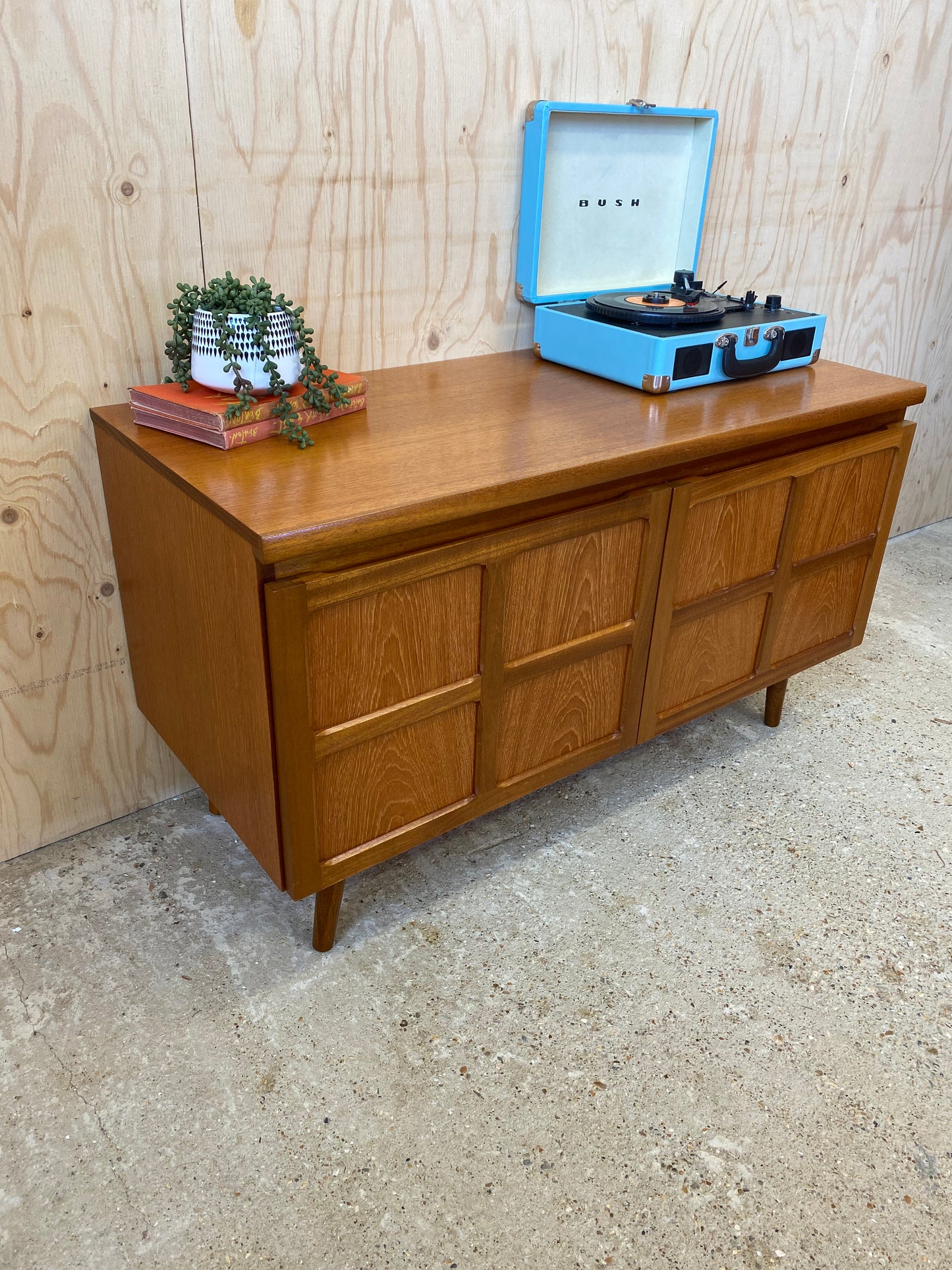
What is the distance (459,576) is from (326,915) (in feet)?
1.88

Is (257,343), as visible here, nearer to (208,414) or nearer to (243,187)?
(208,414)

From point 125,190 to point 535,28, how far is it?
77 cm

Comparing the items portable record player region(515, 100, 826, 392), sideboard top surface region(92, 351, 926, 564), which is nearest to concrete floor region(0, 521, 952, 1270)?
sideboard top surface region(92, 351, 926, 564)

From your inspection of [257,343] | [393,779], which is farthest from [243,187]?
[393,779]

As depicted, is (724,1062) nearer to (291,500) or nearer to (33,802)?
(291,500)

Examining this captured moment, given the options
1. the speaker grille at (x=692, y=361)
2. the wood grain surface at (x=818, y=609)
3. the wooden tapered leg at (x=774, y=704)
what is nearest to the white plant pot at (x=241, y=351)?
the speaker grille at (x=692, y=361)

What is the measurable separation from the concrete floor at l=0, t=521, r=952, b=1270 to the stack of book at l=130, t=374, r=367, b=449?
0.76 meters

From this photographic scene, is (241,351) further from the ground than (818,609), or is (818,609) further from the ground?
(241,351)

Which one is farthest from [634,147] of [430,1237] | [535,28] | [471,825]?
[430,1237]

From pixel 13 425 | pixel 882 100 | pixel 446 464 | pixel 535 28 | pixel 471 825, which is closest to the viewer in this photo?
pixel 446 464

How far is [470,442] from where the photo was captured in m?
1.36

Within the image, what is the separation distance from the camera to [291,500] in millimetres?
1130

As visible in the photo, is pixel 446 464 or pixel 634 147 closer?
pixel 446 464

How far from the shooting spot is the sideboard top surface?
1130mm
